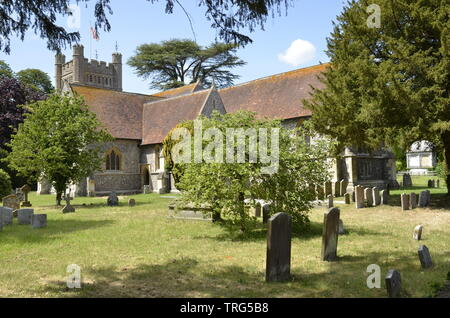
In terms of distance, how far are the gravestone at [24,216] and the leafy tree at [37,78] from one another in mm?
43201

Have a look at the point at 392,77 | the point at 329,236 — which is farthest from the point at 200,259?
the point at 392,77

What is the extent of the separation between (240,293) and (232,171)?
4424 millimetres

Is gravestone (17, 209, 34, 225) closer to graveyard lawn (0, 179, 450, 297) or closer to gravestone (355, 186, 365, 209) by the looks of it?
graveyard lawn (0, 179, 450, 297)

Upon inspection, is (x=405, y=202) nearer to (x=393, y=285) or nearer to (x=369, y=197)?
(x=369, y=197)

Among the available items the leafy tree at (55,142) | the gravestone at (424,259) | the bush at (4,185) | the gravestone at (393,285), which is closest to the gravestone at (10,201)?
the leafy tree at (55,142)

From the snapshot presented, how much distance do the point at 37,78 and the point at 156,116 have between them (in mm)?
30648

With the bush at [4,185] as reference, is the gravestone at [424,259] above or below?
below

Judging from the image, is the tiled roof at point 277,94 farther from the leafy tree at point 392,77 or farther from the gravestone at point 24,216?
the gravestone at point 24,216

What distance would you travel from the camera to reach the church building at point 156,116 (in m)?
26.5

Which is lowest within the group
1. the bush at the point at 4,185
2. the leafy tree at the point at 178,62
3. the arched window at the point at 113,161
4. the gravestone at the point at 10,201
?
the gravestone at the point at 10,201

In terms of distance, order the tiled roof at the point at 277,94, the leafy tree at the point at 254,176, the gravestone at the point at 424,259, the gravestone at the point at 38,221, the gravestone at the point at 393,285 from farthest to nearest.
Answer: the tiled roof at the point at 277,94 < the gravestone at the point at 38,221 < the leafy tree at the point at 254,176 < the gravestone at the point at 424,259 < the gravestone at the point at 393,285
